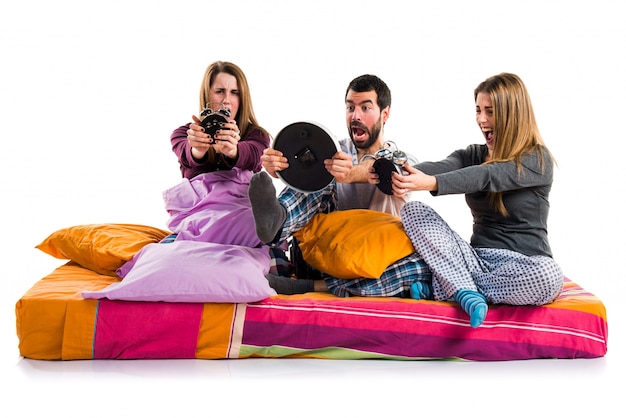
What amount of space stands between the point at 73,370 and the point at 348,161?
1.34 meters

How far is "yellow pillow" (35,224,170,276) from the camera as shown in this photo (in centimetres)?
375

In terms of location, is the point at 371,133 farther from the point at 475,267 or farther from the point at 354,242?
the point at 475,267

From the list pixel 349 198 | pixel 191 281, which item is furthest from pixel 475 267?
pixel 191 281

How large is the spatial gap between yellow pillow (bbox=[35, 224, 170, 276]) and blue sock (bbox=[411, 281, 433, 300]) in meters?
1.24

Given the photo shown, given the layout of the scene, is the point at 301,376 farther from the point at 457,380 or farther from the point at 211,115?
A: the point at 211,115

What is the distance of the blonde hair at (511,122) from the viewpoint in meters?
3.55

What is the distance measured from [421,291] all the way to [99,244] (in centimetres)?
145

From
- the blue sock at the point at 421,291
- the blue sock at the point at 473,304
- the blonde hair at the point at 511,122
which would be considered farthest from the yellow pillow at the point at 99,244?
the blonde hair at the point at 511,122

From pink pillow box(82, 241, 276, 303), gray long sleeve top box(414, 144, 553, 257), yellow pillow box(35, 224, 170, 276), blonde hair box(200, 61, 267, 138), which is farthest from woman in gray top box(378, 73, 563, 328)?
yellow pillow box(35, 224, 170, 276)

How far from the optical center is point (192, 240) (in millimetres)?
3746

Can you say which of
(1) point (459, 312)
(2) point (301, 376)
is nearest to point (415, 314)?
(1) point (459, 312)

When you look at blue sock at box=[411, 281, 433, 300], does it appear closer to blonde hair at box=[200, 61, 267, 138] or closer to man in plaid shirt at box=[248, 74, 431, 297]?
man in plaid shirt at box=[248, 74, 431, 297]

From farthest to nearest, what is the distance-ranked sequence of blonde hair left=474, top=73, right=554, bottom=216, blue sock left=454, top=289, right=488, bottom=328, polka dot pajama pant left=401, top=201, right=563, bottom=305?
1. blonde hair left=474, top=73, right=554, bottom=216
2. polka dot pajama pant left=401, top=201, right=563, bottom=305
3. blue sock left=454, top=289, right=488, bottom=328

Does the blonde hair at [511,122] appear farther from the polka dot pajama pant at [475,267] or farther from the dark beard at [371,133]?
the dark beard at [371,133]
